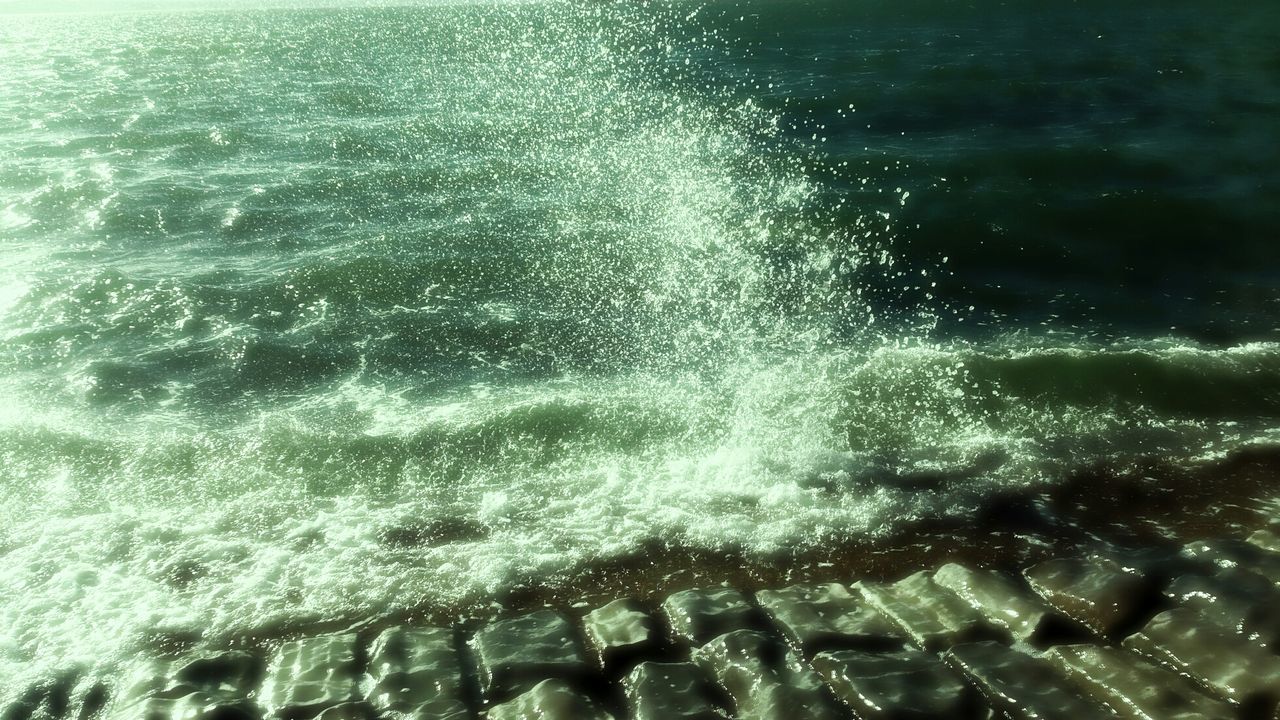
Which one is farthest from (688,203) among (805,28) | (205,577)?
(805,28)

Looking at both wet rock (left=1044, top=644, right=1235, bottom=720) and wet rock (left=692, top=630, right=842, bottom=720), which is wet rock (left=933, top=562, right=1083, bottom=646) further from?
wet rock (left=692, top=630, right=842, bottom=720)

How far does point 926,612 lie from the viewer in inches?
233

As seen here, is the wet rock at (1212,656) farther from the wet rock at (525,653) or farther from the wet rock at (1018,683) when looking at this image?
the wet rock at (525,653)

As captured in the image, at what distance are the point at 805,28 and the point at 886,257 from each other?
3843cm

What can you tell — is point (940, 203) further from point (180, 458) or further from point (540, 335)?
point (180, 458)

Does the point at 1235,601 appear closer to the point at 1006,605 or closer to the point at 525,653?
the point at 1006,605

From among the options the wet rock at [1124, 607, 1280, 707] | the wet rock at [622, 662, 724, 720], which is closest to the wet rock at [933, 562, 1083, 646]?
the wet rock at [1124, 607, 1280, 707]

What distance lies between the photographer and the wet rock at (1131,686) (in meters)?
4.81

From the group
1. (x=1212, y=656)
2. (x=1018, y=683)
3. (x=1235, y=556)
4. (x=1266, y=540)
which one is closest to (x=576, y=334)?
(x=1018, y=683)

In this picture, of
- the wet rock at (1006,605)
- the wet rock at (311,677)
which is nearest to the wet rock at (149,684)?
the wet rock at (311,677)

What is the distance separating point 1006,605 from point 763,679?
1.96 meters

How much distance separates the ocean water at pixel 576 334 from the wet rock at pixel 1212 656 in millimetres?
1951

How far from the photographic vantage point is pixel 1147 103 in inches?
910

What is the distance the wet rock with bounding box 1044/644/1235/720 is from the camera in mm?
4809
